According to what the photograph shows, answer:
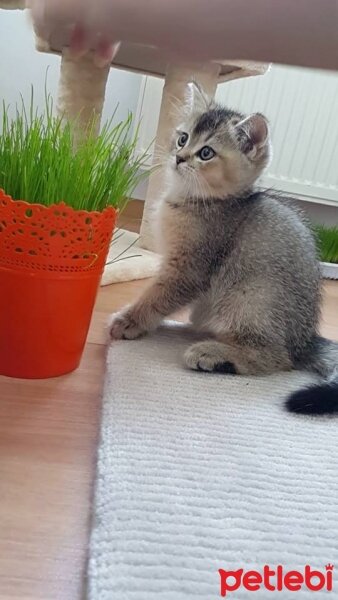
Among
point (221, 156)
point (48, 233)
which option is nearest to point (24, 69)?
point (221, 156)

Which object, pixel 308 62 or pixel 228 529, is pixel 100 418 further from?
pixel 308 62

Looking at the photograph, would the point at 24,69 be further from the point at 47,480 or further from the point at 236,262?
the point at 47,480

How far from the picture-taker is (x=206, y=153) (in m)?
1.17

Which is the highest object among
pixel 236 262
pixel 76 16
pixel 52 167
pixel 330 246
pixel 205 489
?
pixel 76 16

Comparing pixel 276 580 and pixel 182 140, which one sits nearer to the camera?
pixel 276 580

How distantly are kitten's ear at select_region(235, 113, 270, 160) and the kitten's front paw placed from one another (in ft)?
1.29

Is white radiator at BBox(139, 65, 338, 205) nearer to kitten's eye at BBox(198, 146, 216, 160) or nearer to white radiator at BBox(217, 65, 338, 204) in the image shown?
white radiator at BBox(217, 65, 338, 204)

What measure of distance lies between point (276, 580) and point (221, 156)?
0.79 m

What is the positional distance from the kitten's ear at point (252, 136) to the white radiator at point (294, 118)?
42.5 inches

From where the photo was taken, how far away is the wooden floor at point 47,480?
58cm

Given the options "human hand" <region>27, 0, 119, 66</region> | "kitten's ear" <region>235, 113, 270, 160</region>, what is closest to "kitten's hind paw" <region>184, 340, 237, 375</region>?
"kitten's ear" <region>235, 113, 270, 160</region>

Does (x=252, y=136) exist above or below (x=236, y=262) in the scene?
above

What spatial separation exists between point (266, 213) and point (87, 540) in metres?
0.76

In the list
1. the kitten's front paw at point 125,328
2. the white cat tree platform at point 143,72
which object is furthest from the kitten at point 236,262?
the white cat tree platform at point 143,72
